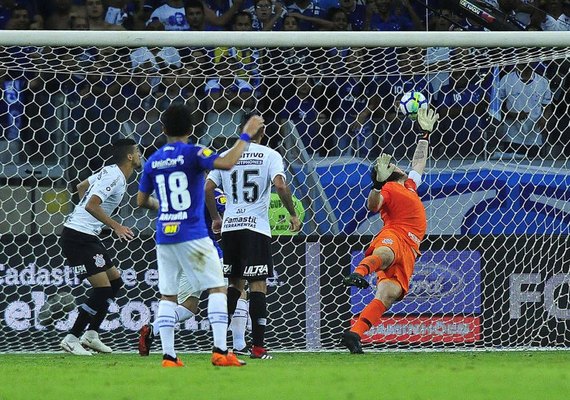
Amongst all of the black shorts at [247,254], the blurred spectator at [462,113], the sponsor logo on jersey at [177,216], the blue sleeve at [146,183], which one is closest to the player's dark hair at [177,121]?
the blue sleeve at [146,183]

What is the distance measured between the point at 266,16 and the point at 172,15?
1059mm

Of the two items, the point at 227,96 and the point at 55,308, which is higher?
the point at 227,96

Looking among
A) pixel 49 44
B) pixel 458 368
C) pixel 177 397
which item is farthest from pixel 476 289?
pixel 177 397

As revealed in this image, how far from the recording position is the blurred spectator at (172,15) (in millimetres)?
13000

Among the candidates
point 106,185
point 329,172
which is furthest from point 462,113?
point 106,185

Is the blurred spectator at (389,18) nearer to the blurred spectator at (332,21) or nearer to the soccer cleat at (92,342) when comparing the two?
the blurred spectator at (332,21)

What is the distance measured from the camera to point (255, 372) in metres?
7.05

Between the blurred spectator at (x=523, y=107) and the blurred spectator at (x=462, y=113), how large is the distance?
0.20 m

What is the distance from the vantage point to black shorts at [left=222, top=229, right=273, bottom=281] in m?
9.20

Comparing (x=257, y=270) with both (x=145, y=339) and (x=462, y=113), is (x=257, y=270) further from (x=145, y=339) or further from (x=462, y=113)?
(x=462, y=113)

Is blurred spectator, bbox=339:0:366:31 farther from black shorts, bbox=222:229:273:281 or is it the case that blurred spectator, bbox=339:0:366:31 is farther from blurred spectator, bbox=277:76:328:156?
black shorts, bbox=222:229:273:281

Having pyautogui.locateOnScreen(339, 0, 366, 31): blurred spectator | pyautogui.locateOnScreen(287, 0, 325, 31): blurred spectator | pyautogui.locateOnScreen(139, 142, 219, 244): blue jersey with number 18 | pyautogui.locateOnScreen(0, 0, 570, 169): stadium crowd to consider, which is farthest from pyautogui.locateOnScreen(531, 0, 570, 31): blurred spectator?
pyautogui.locateOnScreen(139, 142, 219, 244): blue jersey with number 18

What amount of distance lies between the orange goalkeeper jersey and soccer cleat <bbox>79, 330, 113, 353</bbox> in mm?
2725

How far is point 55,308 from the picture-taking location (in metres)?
10.9
